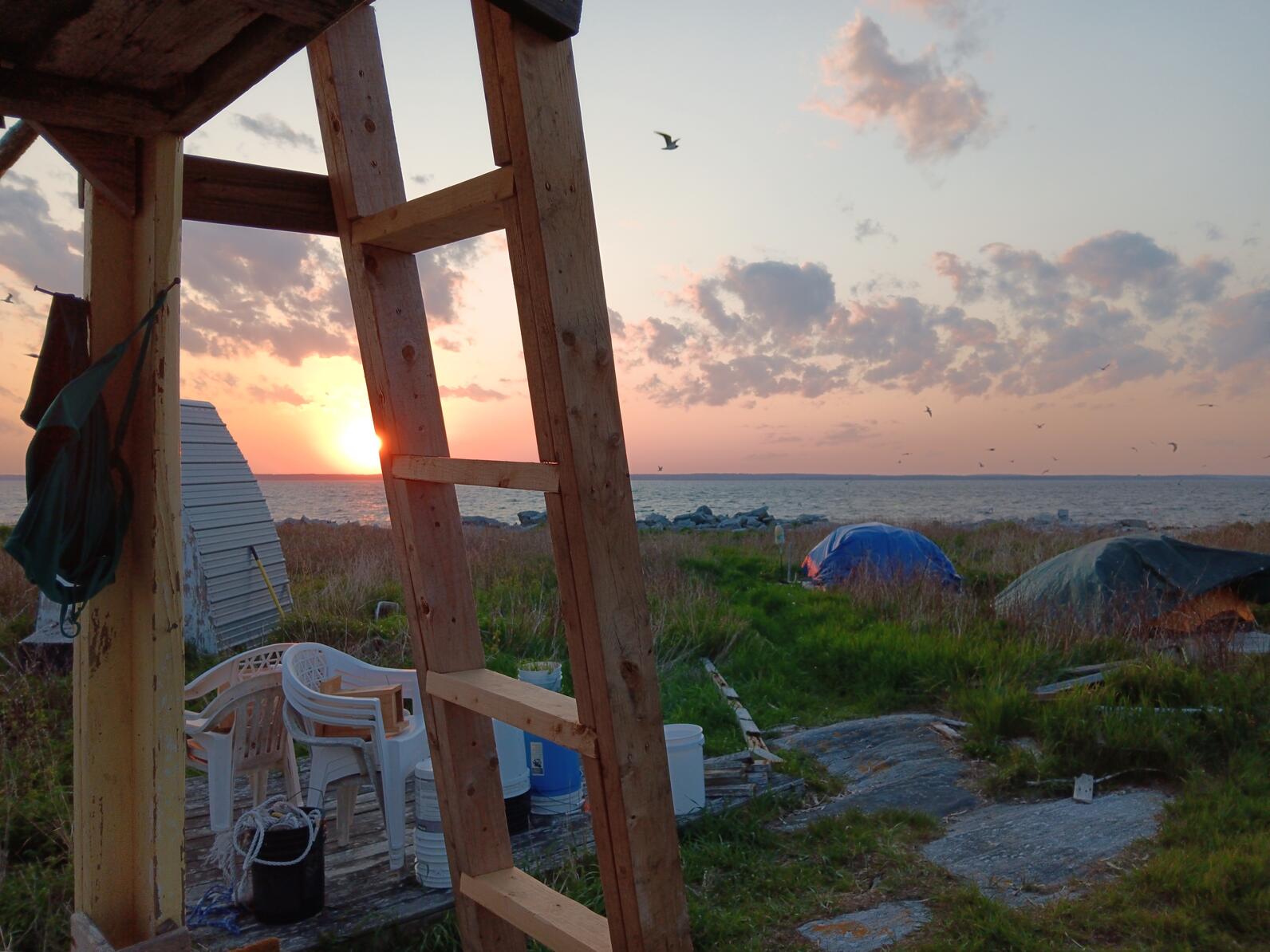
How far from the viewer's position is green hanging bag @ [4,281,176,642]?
211cm

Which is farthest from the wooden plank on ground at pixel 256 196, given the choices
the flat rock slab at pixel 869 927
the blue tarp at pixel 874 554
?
the blue tarp at pixel 874 554

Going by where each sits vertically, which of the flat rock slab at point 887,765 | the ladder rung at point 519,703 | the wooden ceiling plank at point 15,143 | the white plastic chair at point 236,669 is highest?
the wooden ceiling plank at point 15,143

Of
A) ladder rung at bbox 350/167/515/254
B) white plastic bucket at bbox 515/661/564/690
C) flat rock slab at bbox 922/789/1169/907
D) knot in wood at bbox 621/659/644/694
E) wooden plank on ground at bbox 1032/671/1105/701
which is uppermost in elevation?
ladder rung at bbox 350/167/515/254

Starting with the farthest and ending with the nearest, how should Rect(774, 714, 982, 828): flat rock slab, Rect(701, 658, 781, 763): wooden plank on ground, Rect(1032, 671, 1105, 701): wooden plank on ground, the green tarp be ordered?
the green tarp → Rect(1032, 671, 1105, 701): wooden plank on ground → Rect(701, 658, 781, 763): wooden plank on ground → Rect(774, 714, 982, 828): flat rock slab

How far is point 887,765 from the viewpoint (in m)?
5.69

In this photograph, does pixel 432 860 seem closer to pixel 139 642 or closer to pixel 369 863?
pixel 369 863

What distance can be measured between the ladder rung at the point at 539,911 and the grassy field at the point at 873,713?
1.52 meters

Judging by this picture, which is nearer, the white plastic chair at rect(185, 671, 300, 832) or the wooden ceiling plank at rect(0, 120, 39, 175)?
the wooden ceiling plank at rect(0, 120, 39, 175)

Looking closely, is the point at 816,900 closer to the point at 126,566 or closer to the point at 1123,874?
the point at 1123,874

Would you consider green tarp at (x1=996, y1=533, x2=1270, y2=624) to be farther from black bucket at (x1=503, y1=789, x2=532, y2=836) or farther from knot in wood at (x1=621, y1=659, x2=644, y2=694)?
knot in wood at (x1=621, y1=659, x2=644, y2=694)

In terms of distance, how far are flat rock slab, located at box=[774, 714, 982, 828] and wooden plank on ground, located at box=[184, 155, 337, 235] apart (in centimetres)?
398

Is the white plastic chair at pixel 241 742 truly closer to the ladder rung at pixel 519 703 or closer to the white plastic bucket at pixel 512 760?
the white plastic bucket at pixel 512 760

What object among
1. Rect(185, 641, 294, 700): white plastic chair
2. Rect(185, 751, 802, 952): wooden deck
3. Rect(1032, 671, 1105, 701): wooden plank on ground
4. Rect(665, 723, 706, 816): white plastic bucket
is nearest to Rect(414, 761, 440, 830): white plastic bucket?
Rect(185, 751, 802, 952): wooden deck

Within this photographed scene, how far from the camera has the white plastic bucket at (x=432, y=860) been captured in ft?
12.6
